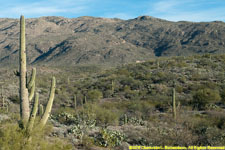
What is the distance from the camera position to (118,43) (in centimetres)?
10569

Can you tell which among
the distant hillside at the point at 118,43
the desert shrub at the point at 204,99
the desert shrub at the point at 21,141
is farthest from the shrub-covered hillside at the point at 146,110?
the distant hillside at the point at 118,43

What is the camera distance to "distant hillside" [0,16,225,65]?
90938 millimetres

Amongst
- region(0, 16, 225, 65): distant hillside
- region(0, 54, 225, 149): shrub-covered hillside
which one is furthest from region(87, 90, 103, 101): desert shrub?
region(0, 16, 225, 65): distant hillside

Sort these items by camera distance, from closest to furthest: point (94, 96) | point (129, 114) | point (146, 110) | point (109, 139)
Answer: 1. point (109, 139)
2. point (129, 114)
3. point (146, 110)
4. point (94, 96)

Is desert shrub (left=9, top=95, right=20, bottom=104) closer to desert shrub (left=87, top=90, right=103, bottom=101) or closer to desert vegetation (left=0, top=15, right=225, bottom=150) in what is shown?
desert vegetation (left=0, top=15, right=225, bottom=150)

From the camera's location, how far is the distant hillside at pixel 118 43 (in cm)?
9094

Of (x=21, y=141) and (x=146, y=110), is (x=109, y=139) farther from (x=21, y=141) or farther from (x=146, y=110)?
(x=146, y=110)

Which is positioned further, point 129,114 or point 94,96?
point 94,96

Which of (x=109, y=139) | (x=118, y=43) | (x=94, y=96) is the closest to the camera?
(x=109, y=139)

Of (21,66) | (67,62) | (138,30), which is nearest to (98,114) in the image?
(21,66)

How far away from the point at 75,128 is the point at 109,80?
2193 cm

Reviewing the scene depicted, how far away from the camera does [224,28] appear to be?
100125mm

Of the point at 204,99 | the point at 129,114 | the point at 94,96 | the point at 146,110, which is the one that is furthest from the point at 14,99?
the point at 204,99

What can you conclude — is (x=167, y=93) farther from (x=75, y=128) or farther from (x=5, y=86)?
(x=5, y=86)
